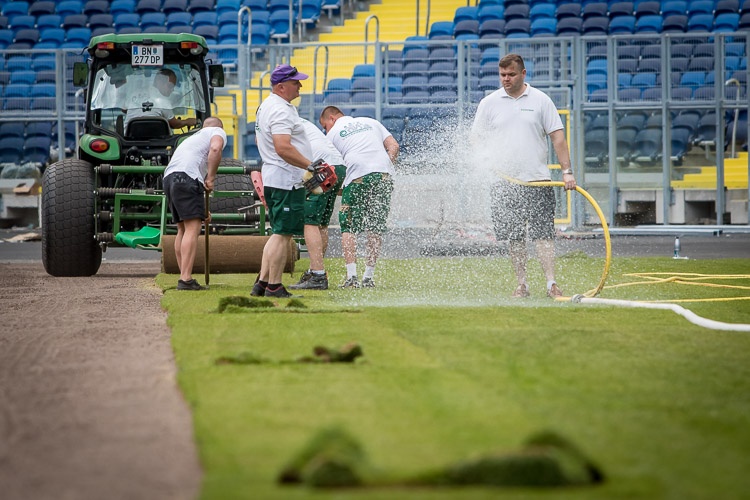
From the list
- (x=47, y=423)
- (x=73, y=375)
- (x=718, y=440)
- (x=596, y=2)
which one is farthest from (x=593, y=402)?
(x=596, y=2)

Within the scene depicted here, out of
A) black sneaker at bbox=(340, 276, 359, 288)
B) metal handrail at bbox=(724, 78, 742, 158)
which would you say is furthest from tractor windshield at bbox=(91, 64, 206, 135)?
metal handrail at bbox=(724, 78, 742, 158)

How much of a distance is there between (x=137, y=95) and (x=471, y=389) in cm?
978

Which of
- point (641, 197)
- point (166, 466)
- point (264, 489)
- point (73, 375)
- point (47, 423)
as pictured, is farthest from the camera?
point (641, 197)

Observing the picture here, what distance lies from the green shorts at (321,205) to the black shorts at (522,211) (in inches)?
65.7

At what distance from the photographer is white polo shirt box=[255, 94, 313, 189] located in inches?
406

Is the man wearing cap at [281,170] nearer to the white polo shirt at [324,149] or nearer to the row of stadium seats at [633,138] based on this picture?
the white polo shirt at [324,149]

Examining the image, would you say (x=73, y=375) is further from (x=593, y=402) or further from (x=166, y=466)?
(x=593, y=402)

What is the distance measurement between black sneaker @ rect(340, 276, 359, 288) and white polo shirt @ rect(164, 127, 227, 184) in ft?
5.60

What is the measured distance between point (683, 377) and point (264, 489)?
2.72 metres

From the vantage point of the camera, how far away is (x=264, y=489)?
3.55 meters

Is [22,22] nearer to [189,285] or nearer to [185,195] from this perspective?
[185,195]

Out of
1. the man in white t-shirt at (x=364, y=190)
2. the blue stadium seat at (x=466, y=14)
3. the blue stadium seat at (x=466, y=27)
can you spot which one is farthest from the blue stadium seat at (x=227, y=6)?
the man in white t-shirt at (x=364, y=190)

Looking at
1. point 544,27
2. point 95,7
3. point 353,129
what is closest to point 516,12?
point 544,27

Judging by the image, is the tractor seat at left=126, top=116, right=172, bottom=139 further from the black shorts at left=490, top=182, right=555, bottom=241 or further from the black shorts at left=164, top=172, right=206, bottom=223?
the black shorts at left=490, top=182, right=555, bottom=241
